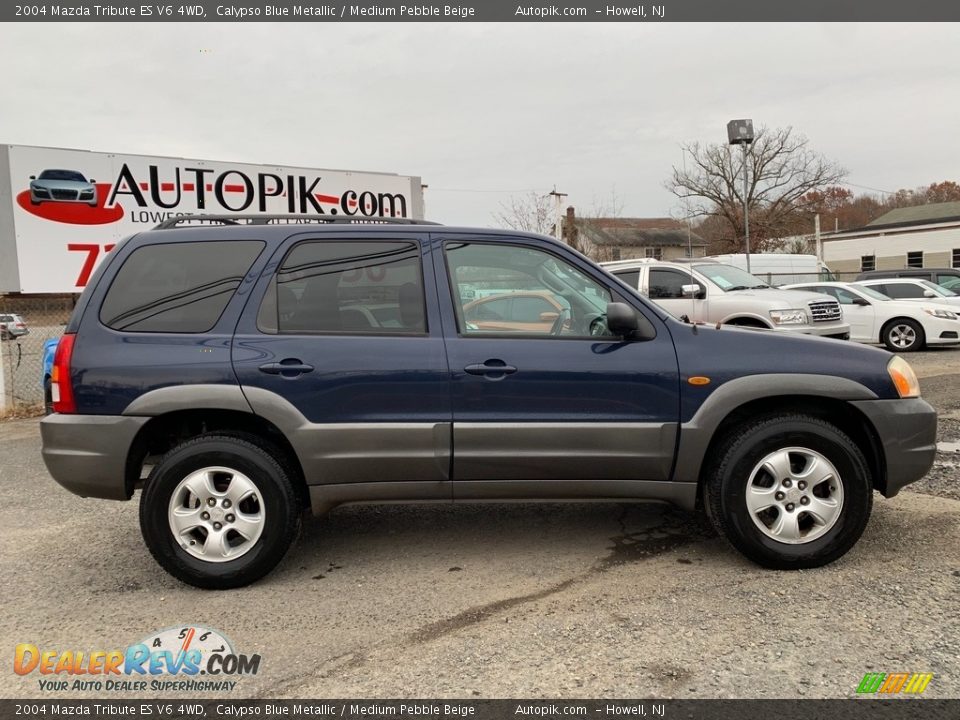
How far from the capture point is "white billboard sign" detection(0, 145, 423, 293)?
30.8 feet

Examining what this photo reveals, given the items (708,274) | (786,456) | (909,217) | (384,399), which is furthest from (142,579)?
(909,217)

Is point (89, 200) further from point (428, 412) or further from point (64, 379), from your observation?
point (428, 412)

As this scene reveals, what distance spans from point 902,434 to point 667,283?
7138 mm

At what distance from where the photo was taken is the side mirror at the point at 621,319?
11.6 ft

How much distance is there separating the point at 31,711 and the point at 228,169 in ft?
30.8

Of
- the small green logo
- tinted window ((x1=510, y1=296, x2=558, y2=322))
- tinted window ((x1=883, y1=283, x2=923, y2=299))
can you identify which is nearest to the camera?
the small green logo

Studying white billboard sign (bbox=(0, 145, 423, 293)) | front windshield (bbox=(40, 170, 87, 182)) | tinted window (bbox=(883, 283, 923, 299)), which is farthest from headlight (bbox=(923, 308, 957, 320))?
front windshield (bbox=(40, 170, 87, 182))

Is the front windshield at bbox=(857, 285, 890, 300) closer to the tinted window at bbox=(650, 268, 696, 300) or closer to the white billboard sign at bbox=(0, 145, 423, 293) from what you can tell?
the tinted window at bbox=(650, 268, 696, 300)

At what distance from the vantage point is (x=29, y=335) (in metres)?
10.1

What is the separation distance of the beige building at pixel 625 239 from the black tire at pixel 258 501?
22.4 meters

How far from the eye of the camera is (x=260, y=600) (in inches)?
139

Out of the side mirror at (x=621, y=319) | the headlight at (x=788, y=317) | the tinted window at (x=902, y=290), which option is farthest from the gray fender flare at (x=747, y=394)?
the tinted window at (x=902, y=290)

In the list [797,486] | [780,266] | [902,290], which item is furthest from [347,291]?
[780,266]

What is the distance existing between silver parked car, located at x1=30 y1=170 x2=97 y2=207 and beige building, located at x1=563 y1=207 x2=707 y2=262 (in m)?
18.9
